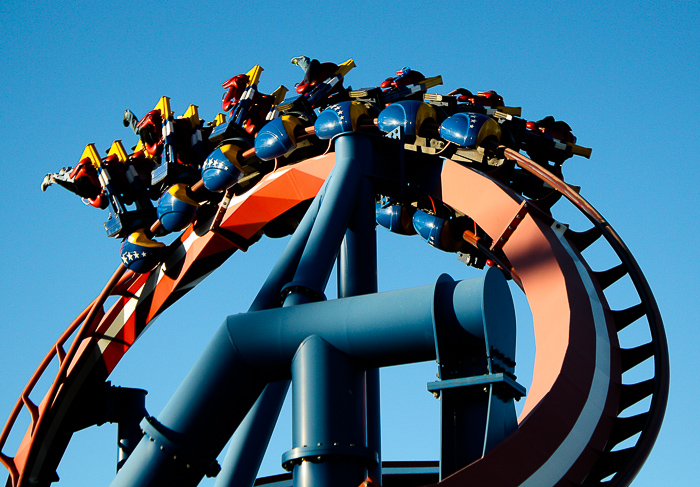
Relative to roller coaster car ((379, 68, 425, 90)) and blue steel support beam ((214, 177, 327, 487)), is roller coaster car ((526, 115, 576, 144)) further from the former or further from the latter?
blue steel support beam ((214, 177, 327, 487))

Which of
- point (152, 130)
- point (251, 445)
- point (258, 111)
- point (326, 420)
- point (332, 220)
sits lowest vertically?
point (326, 420)

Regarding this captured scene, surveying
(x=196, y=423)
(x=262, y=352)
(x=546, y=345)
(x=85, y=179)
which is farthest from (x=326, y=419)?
(x=85, y=179)

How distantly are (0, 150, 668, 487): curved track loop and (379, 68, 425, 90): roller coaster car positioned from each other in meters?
2.44

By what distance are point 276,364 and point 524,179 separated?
17.8 feet

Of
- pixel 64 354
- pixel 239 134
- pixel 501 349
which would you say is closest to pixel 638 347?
pixel 501 349

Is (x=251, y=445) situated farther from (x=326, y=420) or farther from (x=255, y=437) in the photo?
(x=326, y=420)

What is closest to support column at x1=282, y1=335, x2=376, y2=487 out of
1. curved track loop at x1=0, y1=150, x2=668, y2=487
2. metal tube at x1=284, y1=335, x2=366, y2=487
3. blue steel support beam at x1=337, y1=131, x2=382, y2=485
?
metal tube at x1=284, y1=335, x2=366, y2=487

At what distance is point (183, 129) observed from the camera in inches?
505

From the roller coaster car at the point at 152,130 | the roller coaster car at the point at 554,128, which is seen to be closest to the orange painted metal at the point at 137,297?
the roller coaster car at the point at 152,130

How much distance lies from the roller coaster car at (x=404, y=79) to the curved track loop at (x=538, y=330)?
A: 95.9 inches

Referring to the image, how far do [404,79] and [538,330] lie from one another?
5242mm

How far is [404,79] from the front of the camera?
1341cm

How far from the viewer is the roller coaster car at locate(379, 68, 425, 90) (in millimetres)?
13250

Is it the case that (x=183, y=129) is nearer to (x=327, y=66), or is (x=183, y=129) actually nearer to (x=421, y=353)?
(x=327, y=66)
